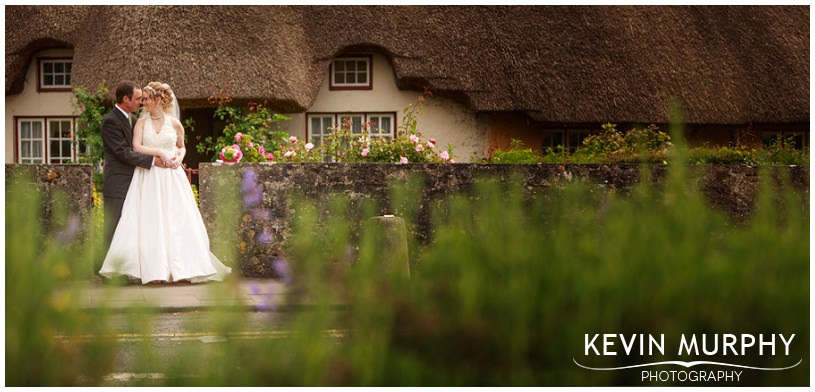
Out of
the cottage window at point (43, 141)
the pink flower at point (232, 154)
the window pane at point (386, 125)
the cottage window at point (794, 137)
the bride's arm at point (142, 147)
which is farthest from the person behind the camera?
the cottage window at point (794, 137)

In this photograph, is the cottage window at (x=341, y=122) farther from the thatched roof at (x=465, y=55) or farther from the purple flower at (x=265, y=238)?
the purple flower at (x=265, y=238)

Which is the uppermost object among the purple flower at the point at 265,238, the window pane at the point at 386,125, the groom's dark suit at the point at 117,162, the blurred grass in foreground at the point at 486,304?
the window pane at the point at 386,125

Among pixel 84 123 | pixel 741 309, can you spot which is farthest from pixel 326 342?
pixel 84 123

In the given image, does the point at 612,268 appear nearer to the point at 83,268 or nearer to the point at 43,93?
the point at 83,268

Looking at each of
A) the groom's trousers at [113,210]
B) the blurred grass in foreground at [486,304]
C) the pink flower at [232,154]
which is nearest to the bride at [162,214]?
the groom's trousers at [113,210]

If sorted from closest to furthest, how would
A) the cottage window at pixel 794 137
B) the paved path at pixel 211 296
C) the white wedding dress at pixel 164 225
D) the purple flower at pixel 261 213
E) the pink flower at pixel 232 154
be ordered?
1. the paved path at pixel 211 296
2. the white wedding dress at pixel 164 225
3. the purple flower at pixel 261 213
4. the pink flower at pixel 232 154
5. the cottage window at pixel 794 137

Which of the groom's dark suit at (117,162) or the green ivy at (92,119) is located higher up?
the green ivy at (92,119)

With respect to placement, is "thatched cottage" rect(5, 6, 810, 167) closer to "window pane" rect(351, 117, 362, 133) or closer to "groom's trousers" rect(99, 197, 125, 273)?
"window pane" rect(351, 117, 362, 133)

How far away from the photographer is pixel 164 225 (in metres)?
8.20

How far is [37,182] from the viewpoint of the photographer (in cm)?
793

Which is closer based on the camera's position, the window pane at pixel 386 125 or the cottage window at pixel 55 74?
the window pane at pixel 386 125

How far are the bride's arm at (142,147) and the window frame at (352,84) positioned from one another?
10060mm

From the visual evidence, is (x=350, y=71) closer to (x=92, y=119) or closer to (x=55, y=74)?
(x=92, y=119)

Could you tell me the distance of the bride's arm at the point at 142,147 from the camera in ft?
27.1
